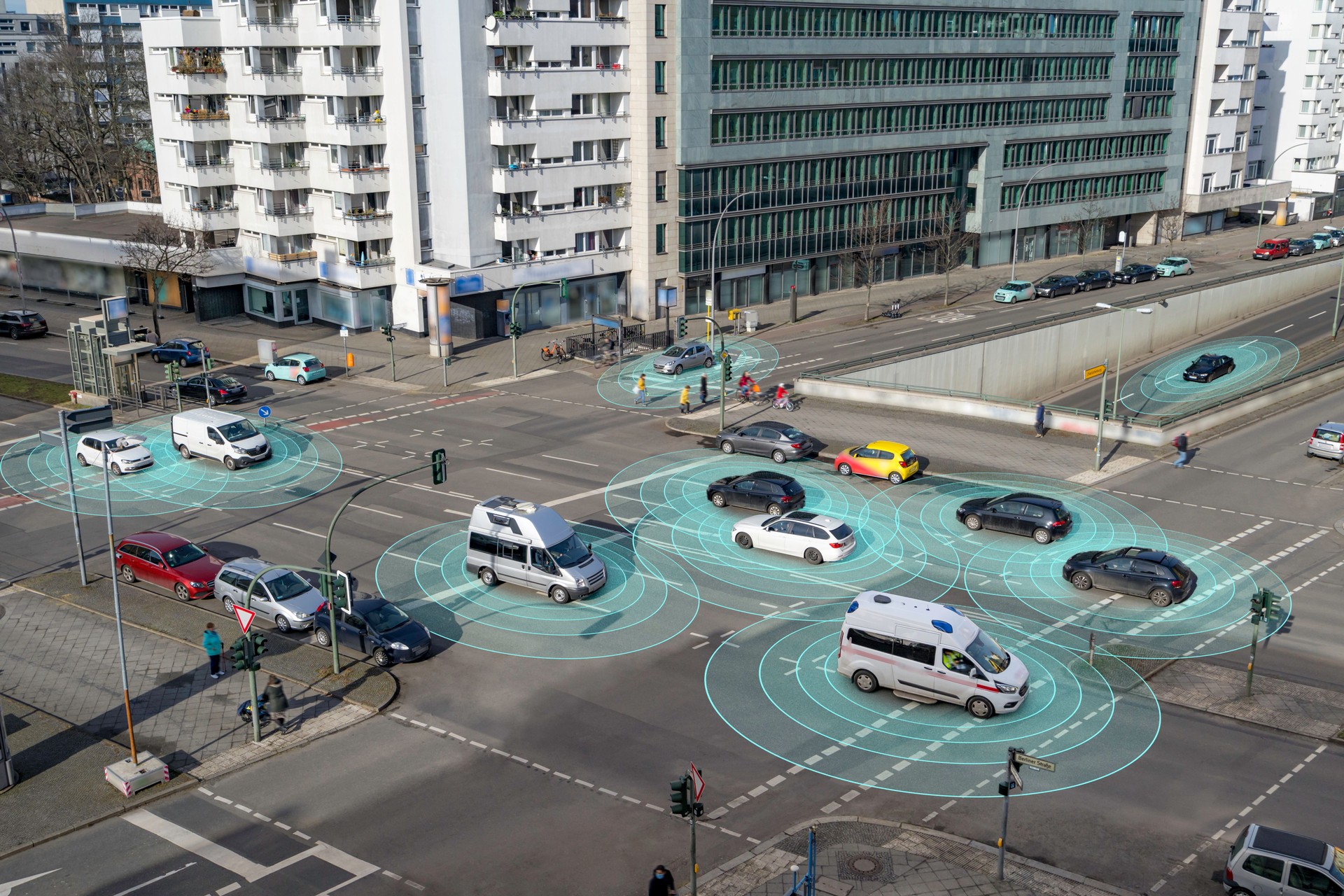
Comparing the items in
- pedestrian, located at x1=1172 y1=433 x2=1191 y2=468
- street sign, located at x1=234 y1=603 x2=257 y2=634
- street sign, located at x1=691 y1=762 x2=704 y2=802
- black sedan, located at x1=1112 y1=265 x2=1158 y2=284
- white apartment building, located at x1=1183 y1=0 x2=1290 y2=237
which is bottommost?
pedestrian, located at x1=1172 y1=433 x2=1191 y2=468

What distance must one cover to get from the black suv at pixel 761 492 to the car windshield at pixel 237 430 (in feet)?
68.0

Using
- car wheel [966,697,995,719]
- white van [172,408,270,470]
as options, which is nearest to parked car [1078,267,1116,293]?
white van [172,408,270,470]

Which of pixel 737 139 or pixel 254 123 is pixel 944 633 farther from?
pixel 254 123

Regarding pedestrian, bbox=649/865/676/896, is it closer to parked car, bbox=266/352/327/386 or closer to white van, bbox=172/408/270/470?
white van, bbox=172/408/270/470

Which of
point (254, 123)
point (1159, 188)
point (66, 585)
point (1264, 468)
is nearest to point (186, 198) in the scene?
point (254, 123)

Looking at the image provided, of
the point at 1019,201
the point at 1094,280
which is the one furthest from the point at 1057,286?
the point at 1019,201

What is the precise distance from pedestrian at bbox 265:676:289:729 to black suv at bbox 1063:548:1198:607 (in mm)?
24328

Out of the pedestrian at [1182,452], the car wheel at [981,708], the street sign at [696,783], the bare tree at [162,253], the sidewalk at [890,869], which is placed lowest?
the sidewalk at [890,869]

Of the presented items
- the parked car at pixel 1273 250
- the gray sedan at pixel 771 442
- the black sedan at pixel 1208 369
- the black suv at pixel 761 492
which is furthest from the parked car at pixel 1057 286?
the black suv at pixel 761 492

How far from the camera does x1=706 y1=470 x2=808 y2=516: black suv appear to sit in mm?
44906

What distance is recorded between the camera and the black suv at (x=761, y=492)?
147ft

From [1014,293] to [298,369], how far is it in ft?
170

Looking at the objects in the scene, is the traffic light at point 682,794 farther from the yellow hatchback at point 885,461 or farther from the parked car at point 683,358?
the parked car at point 683,358

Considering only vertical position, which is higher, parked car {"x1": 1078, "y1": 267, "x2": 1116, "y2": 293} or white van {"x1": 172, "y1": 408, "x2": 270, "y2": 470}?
parked car {"x1": 1078, "y1": 267, "x2": 1116, "y2": 293}
